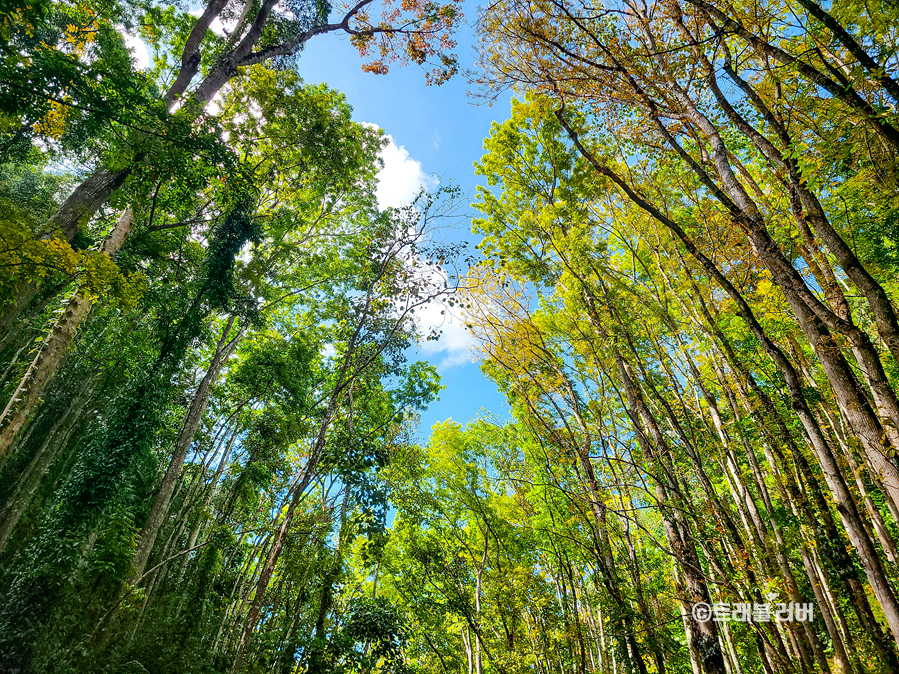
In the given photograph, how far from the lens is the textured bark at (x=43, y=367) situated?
5.06m

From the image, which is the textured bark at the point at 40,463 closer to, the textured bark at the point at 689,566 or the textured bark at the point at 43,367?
the textured bark at the point at 43,367

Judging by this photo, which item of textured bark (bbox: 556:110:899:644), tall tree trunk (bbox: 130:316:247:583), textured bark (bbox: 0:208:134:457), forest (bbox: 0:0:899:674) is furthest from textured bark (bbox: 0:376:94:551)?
textured bark (bbox: 556:110:899:644)

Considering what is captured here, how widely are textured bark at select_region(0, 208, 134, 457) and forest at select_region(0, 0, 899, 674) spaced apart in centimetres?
6

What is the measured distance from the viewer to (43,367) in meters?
5.41

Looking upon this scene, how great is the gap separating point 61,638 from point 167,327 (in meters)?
5.24

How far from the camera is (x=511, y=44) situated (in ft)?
12.7

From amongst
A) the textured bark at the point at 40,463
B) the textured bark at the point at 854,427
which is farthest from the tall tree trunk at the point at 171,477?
the textured bark at the point at 854,427

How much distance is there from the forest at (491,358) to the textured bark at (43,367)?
6 cm

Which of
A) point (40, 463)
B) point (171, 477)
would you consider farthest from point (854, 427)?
point (40, 463)

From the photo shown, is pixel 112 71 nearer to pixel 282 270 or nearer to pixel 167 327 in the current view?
pixel 167 327

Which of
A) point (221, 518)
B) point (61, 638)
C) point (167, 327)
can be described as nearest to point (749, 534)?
point (61, 638)

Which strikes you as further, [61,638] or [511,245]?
[511,245]

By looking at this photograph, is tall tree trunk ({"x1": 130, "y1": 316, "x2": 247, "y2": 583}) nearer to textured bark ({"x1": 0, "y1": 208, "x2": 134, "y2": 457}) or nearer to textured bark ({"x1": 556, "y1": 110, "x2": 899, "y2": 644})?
textured bark ({"x1": 0, "y1": 208, "x2": 134, "y2": 457})

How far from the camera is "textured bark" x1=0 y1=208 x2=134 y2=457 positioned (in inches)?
199
